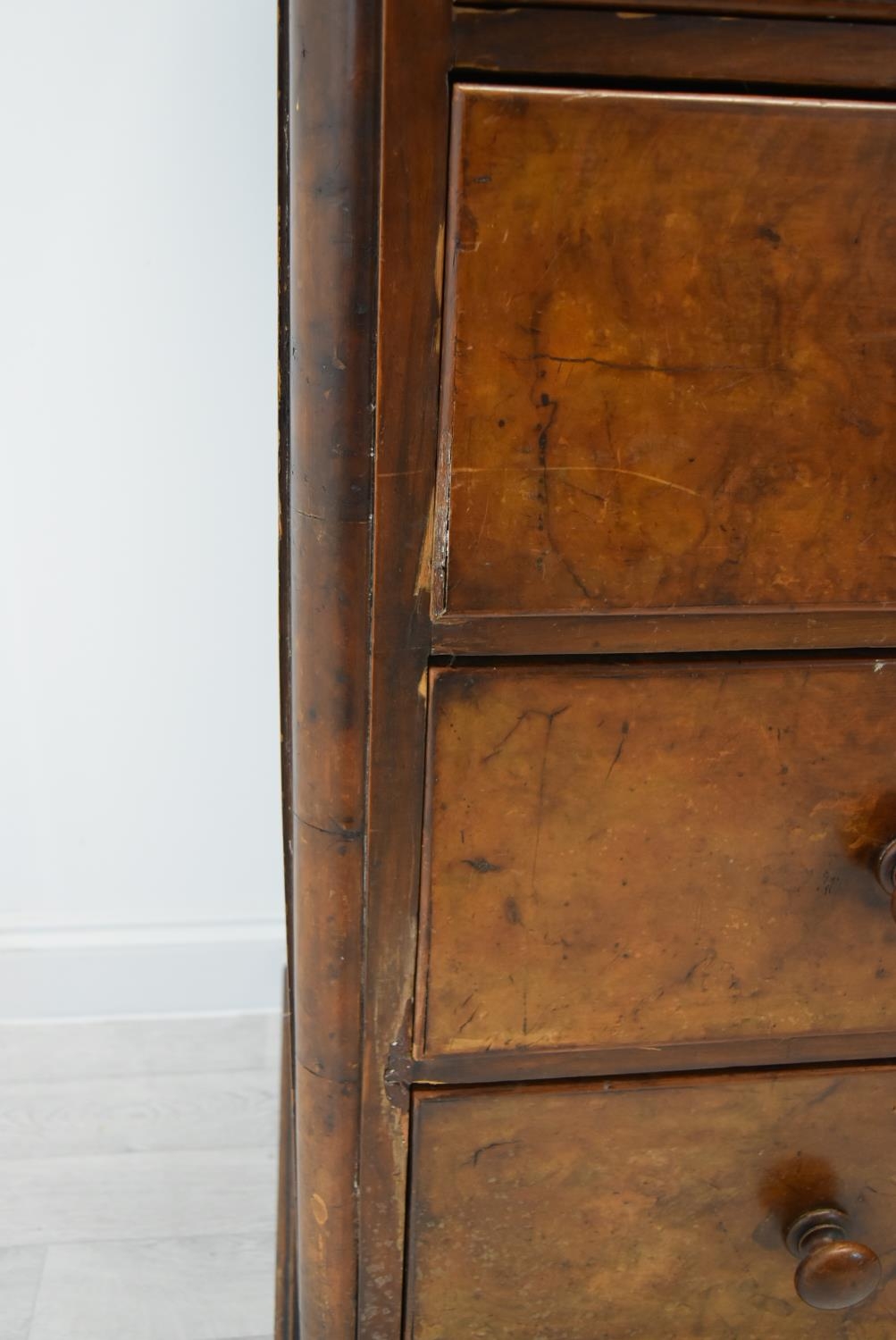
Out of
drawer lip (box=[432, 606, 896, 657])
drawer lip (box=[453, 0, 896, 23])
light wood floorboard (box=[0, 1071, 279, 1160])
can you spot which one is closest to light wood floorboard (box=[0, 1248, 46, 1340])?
light wood floorboard (box=[0, 1071, 279, 1160])

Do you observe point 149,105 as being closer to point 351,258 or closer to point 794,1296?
point 351,258

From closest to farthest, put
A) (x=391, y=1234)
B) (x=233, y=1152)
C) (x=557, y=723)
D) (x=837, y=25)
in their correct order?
(x=837, y=25) < (x=557, y=723) < (x=391, y=1234) < (x=233, y=1152)

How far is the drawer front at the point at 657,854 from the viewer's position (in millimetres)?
627

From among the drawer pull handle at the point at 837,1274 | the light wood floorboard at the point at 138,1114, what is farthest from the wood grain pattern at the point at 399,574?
the light wood floorboard at the point at 138,1114

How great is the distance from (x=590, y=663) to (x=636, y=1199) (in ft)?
1.22

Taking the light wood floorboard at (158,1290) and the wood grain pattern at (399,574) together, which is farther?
the light wood floorboard at (158,1290)

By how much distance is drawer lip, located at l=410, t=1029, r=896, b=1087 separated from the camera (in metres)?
0.71

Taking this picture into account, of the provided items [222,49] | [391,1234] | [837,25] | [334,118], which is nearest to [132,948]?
[391,1234]

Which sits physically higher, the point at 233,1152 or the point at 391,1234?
the point at 391,1234

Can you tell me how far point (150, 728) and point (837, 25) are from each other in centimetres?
95

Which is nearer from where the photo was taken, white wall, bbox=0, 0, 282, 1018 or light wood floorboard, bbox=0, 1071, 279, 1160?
white wall, bbox=0, 0, 282, 1018

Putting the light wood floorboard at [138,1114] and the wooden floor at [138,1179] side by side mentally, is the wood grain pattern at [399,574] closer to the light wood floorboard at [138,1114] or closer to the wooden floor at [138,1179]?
the wooden floor at [138,1179]

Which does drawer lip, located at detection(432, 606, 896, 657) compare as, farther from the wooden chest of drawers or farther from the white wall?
the white wall

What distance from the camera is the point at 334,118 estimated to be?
0.52m
